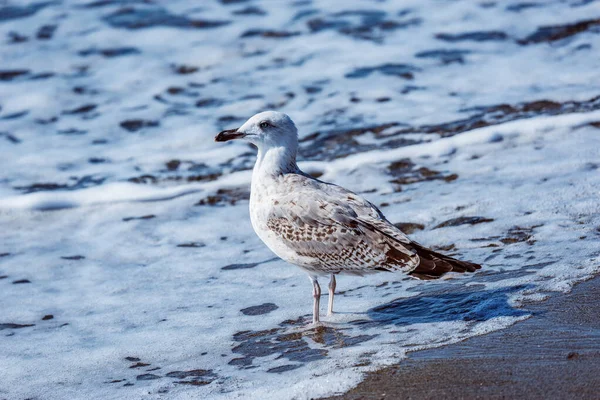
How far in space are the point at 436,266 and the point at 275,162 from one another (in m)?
1.41

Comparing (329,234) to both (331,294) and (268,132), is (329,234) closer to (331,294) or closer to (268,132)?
(331,294)

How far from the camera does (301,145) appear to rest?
9633 millimetres

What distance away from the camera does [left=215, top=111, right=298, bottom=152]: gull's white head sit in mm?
5945

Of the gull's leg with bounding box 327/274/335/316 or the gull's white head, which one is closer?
the gull's leg with bounding box 327/274/335/316

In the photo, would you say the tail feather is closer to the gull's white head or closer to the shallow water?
the shallow water

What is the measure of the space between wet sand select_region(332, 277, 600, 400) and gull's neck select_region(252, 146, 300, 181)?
5.88 ft

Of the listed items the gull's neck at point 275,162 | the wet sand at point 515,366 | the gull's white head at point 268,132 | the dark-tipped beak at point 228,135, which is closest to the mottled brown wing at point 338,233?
the gull's neck at point 275,162

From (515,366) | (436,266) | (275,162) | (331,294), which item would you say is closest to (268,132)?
(275,162)

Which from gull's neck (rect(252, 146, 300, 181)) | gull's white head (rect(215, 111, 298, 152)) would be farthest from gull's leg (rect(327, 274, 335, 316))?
gull's white head (rect(215, 111, 298, 152))

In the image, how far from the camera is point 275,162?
5879mm

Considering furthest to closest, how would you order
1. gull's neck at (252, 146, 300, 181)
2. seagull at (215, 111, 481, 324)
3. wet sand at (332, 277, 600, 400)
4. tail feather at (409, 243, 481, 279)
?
gull's neck at (252, 146, 300, 181)
seagull at (215, 111, 481, 324)
tail feather at (409, 243, 481, 279)
wet sand at (332, 277, 600, 400)

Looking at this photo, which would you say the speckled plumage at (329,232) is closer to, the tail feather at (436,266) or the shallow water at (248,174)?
the tail feather at (436,266)

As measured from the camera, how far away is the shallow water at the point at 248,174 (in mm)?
5148

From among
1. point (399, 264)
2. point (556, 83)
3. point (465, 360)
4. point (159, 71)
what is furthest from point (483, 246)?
point (159, 71)
